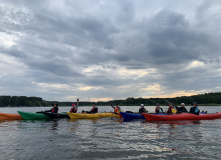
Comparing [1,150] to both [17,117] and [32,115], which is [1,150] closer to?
[32,115]

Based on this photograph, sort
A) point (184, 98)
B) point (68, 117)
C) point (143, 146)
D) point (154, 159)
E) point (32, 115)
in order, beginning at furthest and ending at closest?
point (184, 98), point (68, 117), point (32, 115), point (143, 146), point (154, 159)

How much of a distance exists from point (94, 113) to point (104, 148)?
15.5 m

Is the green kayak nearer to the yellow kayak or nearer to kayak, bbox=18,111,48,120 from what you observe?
kayak, bbox=18,111,48,120

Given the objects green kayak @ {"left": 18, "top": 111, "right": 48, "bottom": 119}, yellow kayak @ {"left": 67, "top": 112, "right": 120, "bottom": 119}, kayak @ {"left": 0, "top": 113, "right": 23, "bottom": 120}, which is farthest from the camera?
kayak @ {"left": 0, "top": 113, "right": 23, "bottom": 120}

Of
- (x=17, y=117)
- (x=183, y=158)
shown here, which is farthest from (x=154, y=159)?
(x=17, y=117)

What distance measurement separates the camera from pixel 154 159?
611 centimetres

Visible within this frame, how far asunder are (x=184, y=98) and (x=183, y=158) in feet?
360

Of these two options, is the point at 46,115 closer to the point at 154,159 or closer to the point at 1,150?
the point at 1,150

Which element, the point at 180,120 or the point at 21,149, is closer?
the point at 21,149

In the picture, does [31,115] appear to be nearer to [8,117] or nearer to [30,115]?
[30,115]

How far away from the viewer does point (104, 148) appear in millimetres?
7602

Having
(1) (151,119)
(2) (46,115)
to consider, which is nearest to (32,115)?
(2) (46,115)

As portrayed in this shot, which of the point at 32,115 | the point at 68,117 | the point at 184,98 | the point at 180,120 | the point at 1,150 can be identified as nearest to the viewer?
the point at 1,150

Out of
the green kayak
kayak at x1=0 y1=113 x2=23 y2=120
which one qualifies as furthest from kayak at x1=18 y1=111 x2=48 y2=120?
kayak at x1=0 y1=113 x2=23 y2=120
